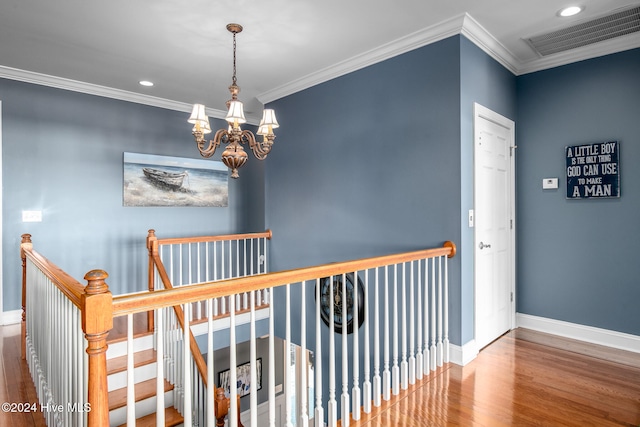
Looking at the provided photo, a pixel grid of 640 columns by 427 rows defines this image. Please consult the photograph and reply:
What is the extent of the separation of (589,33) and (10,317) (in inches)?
240

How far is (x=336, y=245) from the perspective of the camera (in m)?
3.83

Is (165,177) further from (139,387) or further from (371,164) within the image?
(371,164)

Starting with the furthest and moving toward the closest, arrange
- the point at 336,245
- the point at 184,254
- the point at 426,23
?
the point at 184,254 < the point at 336,245 < the point at 426,23

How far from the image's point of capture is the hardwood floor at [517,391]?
6.89 ft

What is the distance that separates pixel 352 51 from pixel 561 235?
261 cm

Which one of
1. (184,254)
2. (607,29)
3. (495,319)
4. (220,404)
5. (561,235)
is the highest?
(607,29)

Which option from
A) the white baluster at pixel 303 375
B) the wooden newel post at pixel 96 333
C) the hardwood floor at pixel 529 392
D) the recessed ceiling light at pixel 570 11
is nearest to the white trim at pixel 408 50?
the recessed ceiling light at pixel 570 11

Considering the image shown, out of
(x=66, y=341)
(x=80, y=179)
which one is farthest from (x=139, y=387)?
(x=80, y=179)

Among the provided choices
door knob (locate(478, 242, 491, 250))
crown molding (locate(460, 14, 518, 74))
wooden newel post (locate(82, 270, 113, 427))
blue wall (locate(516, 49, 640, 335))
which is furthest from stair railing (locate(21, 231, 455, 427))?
crown molding (locate(460, 14, 518, 74))

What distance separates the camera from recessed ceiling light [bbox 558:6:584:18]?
2.60 meters

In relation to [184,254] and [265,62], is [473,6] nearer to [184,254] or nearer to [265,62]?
[265,62]

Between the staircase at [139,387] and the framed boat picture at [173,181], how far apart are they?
1936 mm

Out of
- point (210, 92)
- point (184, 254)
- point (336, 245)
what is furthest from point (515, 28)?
point (184, 254)

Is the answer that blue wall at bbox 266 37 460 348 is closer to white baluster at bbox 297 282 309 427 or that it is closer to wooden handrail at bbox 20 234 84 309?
white baluster at bbox 297 282 309 427
